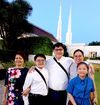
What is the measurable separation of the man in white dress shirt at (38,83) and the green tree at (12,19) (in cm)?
3398

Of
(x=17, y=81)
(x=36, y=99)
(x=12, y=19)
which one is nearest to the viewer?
(x=36, y=99)

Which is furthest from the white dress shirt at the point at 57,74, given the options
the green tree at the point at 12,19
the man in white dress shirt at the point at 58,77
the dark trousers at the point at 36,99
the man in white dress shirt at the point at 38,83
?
the green tree at the point at 12,19

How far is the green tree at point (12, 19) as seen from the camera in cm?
4084

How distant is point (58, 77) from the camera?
6.95m

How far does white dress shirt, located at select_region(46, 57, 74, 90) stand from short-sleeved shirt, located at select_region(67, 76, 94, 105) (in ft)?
1.12

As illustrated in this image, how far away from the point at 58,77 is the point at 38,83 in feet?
1.15

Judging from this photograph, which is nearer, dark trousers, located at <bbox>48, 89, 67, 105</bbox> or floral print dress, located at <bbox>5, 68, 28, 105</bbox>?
dark trousers, located at <bbox>48, 89, 67, 105</bbox>

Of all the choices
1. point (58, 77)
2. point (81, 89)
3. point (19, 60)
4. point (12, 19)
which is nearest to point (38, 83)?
point (58, 77)

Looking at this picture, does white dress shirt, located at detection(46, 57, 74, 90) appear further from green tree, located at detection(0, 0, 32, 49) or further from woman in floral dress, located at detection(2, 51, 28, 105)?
green tree, located at detection(0, 0, 32, 49)

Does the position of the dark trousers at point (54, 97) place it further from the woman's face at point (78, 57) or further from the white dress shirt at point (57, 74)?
the woman's face at point (78, 57)

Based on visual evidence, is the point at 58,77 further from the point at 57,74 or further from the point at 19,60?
the point at 19,60

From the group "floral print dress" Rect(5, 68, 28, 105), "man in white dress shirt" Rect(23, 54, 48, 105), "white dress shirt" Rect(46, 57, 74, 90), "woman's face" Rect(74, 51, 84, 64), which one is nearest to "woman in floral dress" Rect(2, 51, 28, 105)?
"floral print dress" Rect(5, 68, 28, 105)

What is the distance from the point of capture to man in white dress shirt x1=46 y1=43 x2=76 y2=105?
694cm

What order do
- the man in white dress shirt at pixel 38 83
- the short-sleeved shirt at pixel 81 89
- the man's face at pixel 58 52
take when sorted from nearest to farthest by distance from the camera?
the short-sleeved shirt at pixel 81 89 < the man in white dress shirt at pixel 38 83 < the man's face at pixel 58 52
